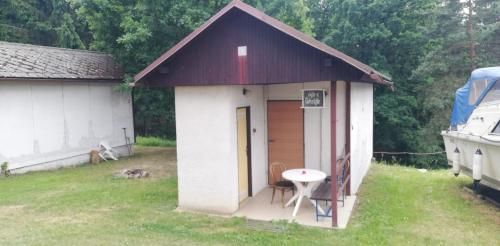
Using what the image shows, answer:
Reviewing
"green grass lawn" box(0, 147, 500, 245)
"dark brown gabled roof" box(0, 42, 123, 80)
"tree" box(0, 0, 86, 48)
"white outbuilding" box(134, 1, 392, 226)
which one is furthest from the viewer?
"tree" box(0, 0, 86, 48)

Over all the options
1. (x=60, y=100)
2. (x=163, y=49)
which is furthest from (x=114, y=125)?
(x=163, y=49)

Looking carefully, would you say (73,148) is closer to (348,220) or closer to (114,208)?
(114,208)

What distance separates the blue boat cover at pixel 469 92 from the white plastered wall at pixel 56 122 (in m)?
11.6

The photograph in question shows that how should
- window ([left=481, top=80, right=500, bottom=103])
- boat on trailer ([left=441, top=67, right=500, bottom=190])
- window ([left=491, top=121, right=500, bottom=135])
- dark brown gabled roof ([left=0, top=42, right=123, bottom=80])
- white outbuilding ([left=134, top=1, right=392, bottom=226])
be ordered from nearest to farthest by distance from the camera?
white outbuilding ([left=134, top=1, right=392, bottom=226])
boat on trailer ([left=441, top=67, right=500, bottom=190])
window ([left=491, top=121, right=500, bottom=135])
window ([left=481, top=80, right=500, bottom=103])
dark brown gabled roof ([left=0, top=42, right=123, bottom=80])

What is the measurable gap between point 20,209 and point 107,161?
20.2 ft

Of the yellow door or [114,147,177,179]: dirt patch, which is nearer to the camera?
the yellow door

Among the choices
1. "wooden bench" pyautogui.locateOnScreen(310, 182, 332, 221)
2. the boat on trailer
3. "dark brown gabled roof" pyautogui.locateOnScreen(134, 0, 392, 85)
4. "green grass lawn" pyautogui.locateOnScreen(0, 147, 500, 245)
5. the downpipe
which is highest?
"dark brown gabled roof" pyautogui.locateOnScreen(134, 0, 392, 85)

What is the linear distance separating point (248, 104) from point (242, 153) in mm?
1028

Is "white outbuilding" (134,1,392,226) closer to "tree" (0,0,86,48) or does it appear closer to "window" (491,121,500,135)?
"window" (491,121,500,135)

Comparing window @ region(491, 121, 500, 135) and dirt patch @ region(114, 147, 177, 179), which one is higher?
window @ region(491, 121, 500, 135)

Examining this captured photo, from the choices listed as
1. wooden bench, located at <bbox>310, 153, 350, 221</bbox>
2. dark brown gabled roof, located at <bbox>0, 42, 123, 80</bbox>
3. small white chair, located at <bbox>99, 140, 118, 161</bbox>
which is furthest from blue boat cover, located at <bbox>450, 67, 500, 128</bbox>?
dark brown gabled roof, located at <bbox>0, 42, 123, 80</bbox>

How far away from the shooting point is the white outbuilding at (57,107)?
36.2 ft

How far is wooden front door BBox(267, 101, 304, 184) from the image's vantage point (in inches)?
337

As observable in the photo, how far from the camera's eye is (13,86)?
10984 millimetres
